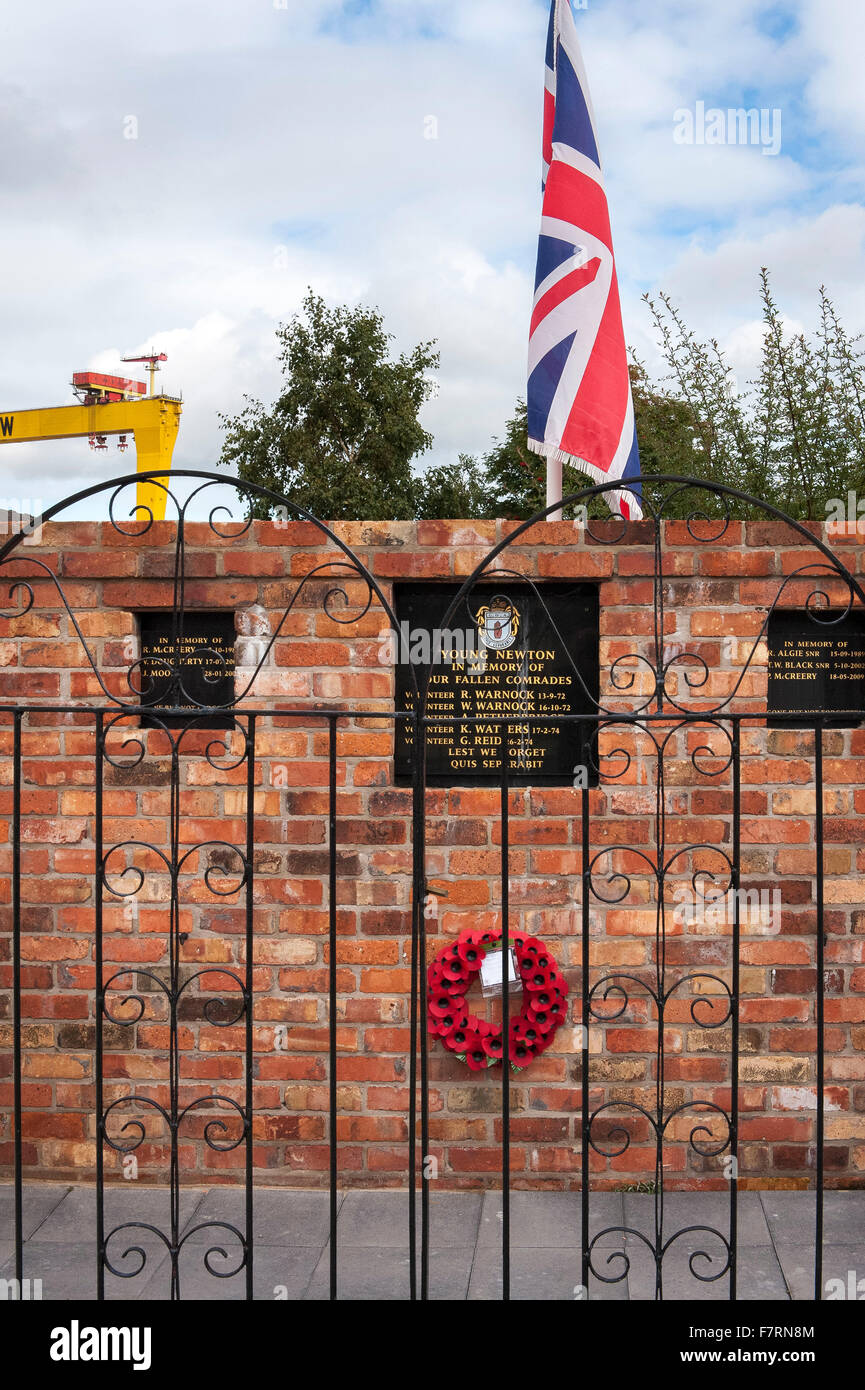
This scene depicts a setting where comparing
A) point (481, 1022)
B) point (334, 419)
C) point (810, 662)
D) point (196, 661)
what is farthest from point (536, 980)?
point (334, 419)

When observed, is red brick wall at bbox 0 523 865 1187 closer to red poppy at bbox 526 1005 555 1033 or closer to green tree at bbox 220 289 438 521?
red poppy at bbox 526 1005 555 1033

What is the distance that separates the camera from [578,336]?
3.90 metres

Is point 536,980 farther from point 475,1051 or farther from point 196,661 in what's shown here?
point 196,661

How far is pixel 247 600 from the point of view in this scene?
12.4 ft

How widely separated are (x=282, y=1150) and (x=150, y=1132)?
44 cm

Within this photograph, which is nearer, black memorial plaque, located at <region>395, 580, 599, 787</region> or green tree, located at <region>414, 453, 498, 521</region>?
black memorial plaque, located at <region>395, 580, 599, 787</region>

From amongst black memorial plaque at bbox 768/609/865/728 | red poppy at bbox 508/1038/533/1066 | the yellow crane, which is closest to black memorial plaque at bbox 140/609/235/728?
red poppy at bbox 508/1038/533/1066

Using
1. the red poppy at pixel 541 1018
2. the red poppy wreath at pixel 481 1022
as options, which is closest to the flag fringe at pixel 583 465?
the red poppy wreath at pixel 481 1022

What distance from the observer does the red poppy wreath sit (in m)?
3.68

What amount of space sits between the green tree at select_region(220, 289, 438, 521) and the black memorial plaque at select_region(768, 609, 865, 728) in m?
12.6

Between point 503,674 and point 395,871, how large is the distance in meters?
0.72

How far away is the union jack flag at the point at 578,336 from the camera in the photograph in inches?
154

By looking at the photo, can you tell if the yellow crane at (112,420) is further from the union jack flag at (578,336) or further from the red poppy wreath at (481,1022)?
the red poppy wreath at (481,1022)
